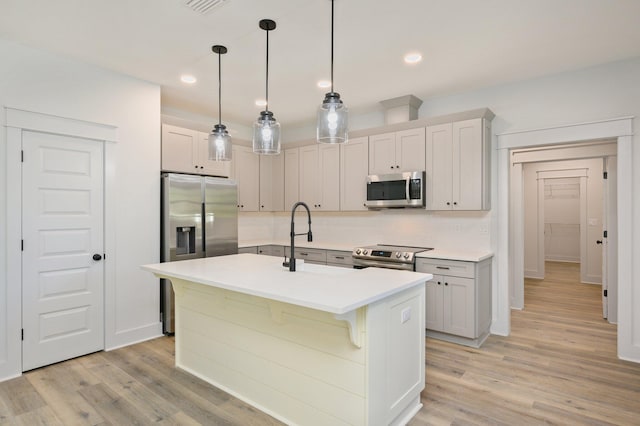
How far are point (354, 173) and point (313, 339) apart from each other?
2.93m

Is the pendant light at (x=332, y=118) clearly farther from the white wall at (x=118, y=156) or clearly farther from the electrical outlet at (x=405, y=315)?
the white wall at (x=118, y=156)

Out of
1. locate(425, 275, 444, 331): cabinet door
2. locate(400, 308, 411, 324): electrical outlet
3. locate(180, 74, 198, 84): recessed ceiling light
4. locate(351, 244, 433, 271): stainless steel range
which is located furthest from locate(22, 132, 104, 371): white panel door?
locate(425, 275, 444, 331): cabinet door

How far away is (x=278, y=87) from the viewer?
13.1 feet

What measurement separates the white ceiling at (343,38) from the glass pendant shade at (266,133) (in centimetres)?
72

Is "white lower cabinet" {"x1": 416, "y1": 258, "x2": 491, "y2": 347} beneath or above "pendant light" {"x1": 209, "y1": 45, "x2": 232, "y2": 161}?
beneath

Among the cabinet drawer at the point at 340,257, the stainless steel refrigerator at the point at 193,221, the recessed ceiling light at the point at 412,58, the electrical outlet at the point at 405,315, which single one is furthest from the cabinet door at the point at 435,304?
the stainless steel refrigerator at the point at 193,221

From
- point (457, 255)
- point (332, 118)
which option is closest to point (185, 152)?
point (332, 118)

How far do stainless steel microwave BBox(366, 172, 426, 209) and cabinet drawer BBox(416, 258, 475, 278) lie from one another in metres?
0.71

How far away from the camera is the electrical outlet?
7.38 ft

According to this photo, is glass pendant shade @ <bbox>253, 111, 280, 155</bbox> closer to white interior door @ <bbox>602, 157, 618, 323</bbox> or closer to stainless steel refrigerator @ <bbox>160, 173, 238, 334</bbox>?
stainless steel refrigerator @ <bbox>160, 173, 238, 334</bbox>

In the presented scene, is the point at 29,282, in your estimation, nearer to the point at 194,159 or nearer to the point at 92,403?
the point at 92,403

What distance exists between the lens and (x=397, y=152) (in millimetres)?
4352

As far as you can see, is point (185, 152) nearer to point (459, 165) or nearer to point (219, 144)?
point (219, 144)

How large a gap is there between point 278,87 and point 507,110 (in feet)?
8.25
